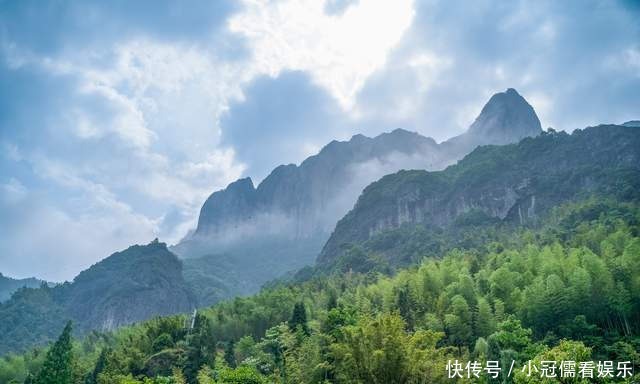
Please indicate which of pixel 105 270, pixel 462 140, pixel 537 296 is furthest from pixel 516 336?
pixel 462 140

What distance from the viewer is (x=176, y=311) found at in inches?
5032

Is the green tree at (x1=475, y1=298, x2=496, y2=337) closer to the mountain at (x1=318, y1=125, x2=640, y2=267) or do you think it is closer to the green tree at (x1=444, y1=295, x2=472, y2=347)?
the green tree at (x1=444, y1=295, x2=472, y2=347)

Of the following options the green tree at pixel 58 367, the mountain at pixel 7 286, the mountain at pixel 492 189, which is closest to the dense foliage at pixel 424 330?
the green tree at pixel 58 367

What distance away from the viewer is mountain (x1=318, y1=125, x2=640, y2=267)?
90.6 meters

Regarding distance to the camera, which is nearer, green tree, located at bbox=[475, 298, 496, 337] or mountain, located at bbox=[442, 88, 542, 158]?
A: green tree, located at bbox=[475, 298, 496, 337]

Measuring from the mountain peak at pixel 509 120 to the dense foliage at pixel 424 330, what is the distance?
125 metres

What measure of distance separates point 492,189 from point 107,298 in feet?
325

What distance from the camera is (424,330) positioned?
2317 centimetres

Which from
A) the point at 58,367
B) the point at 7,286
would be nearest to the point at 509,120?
the point at 58,367

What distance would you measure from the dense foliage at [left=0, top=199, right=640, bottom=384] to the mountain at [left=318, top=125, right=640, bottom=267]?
40.7 metres

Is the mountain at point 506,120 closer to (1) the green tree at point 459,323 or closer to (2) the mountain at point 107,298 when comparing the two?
(2) the mountain at point 107,298

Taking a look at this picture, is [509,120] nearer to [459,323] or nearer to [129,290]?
[129,290]

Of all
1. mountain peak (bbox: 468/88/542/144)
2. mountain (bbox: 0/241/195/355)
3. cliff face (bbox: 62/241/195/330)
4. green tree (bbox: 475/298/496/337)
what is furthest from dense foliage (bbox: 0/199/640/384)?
mountain peak (bbox: 468/88/542/144)

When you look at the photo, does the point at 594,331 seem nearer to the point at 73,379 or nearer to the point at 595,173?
the point at 73,379
